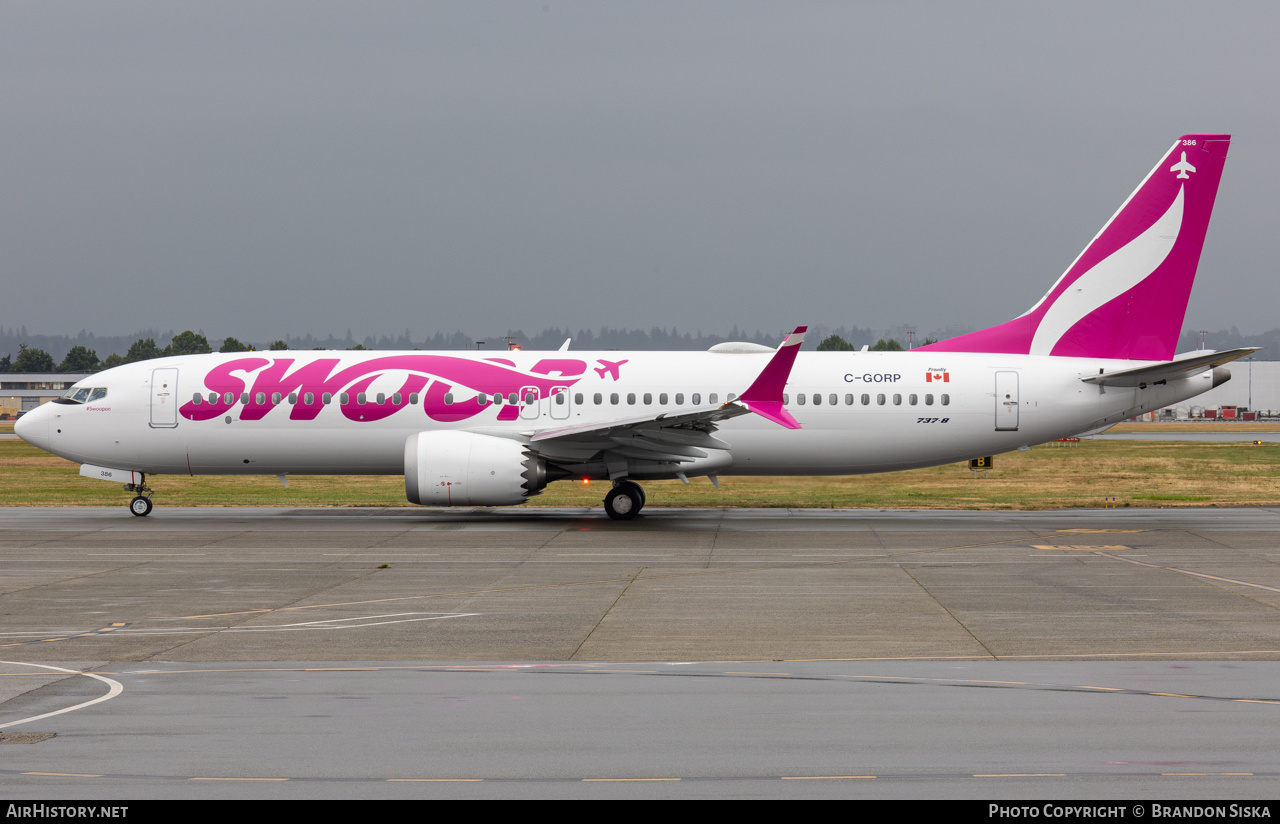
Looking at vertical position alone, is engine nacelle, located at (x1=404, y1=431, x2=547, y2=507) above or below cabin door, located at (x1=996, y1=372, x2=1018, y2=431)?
below

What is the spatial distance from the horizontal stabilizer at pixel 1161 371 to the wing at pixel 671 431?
7684 mm

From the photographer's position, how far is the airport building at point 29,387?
6407 inches

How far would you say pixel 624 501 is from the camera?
89.1 feet

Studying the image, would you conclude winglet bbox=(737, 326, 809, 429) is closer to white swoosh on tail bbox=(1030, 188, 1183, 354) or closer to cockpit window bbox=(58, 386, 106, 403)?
white swoosh on tail bbox=(1030, 188, 1183, 354)

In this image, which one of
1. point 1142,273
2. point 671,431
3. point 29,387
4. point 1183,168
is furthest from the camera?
point 29,387

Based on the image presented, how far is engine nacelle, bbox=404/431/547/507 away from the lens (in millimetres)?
25406

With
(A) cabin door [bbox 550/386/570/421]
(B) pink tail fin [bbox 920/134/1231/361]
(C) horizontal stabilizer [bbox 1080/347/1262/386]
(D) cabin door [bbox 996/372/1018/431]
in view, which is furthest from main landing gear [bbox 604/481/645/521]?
(C) horizontal stabilizer [bbox 1080/347/1262/386]

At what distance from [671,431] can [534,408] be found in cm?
361

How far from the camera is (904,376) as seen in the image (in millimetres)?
28047

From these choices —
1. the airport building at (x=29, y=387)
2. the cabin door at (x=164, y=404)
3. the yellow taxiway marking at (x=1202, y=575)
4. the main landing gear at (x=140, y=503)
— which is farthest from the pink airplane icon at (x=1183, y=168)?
the airport building at (x=29, y=387)

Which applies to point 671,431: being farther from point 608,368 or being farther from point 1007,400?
point 1007,400

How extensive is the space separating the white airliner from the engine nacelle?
1307mm

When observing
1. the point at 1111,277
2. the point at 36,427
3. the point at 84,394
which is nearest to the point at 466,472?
the point at 84,394
